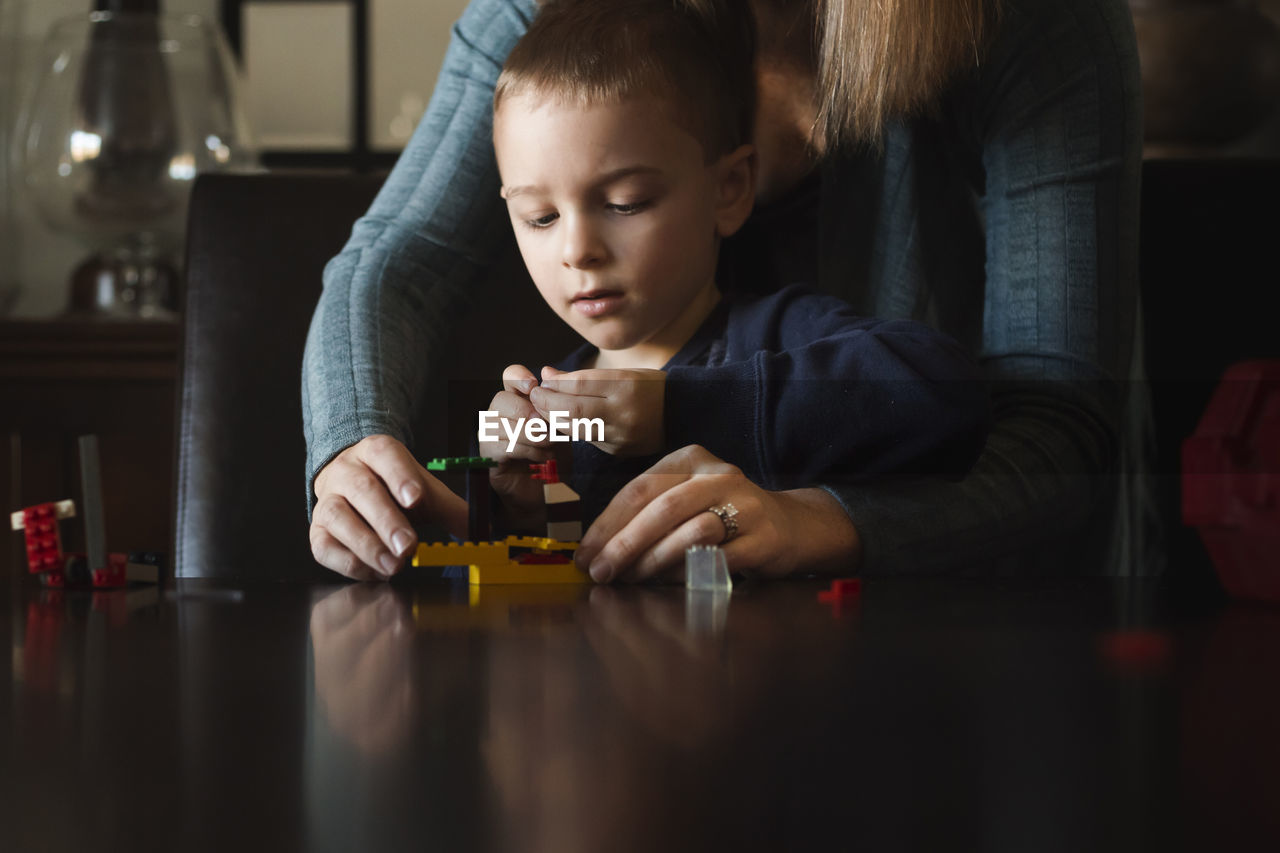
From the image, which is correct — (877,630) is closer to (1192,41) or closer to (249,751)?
(249,751)

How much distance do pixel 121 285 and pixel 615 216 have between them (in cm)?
97

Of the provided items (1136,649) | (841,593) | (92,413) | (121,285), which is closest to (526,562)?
(841,593)

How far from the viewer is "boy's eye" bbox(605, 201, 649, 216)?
19.8 inches

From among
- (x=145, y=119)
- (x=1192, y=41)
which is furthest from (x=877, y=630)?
(x=145, y=119)

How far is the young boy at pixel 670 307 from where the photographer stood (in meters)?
0.49

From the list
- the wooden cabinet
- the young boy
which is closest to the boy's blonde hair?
the young boy

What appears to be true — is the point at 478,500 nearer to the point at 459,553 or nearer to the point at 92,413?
the point at 459,553

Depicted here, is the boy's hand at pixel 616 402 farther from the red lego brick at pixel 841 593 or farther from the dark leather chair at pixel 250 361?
the dark leather chair at pixel 250 361

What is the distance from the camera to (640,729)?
0.22 m

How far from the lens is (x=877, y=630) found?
350 millimetres

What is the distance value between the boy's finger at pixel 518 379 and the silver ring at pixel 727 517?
106mm

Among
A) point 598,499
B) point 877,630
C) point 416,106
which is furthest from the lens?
point 416,106

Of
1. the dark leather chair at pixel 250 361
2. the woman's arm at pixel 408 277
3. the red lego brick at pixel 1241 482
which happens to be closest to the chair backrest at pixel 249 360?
the dark leather chair at pixel 250 361

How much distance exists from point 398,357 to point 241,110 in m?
0.96
